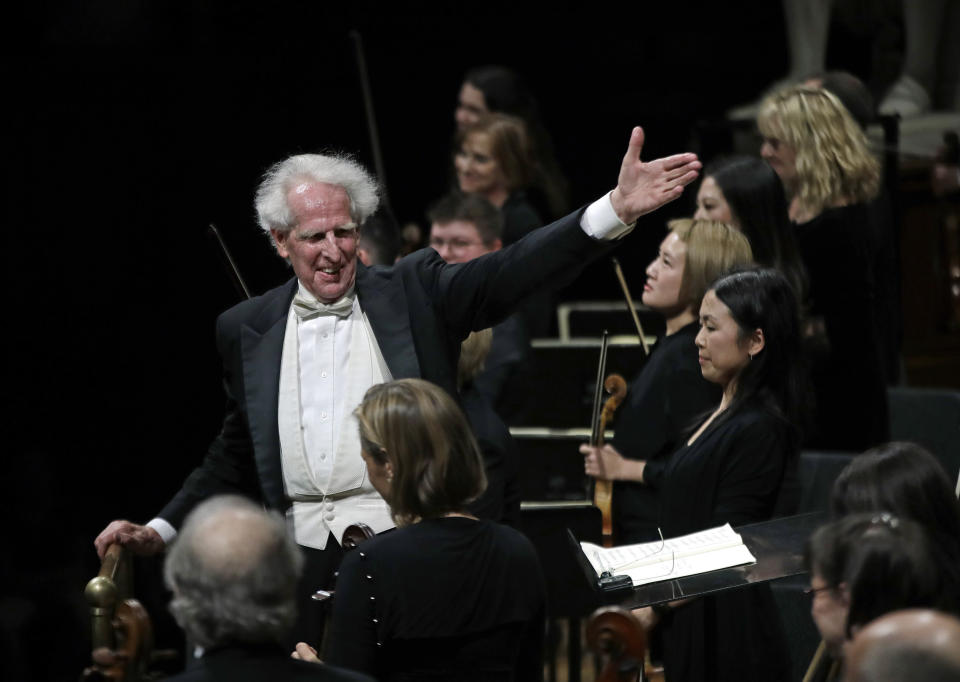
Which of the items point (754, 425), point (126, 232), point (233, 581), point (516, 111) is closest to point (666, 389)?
point (754, 425)

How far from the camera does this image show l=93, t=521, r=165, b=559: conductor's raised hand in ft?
10.1

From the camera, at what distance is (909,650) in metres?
1.74

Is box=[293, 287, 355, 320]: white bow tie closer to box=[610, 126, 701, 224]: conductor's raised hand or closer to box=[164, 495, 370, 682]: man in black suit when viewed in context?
box=[610, 126, 701, 224]: conductor's raised hand

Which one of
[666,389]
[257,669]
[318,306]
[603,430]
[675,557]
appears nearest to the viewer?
[257,669]

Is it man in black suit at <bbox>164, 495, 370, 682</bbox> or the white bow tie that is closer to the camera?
man in black suit at <bbox>164, 495, 370, 682</bbox>

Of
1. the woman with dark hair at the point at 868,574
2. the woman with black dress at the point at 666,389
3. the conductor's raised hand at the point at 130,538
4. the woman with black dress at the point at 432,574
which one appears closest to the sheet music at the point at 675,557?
the woman with black dress at the point at 432,574

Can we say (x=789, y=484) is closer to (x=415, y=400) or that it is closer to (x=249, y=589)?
(x=415, y=400)

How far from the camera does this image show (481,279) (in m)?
3.09

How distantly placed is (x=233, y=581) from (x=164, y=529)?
119 cm

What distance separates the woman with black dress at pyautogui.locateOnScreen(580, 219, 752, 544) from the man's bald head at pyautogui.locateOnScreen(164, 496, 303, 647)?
5.16 feet

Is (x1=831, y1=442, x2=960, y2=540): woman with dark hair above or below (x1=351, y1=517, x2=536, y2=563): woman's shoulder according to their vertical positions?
above

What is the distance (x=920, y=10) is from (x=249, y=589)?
501 cm

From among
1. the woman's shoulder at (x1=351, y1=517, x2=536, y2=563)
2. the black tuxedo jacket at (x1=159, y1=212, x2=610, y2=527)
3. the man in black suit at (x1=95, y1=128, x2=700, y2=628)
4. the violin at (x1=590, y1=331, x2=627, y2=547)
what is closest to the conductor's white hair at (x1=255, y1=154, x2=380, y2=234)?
the man in black suit at (x1=95, y1=128, x2=700, y2=628)

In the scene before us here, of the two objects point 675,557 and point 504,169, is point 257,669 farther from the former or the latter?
point 504,169
